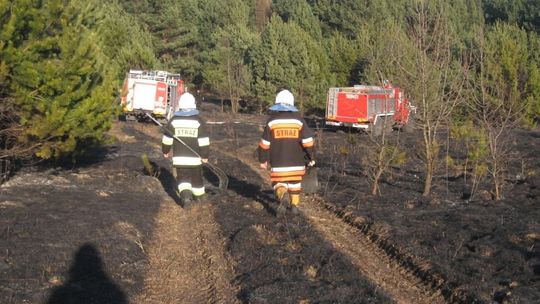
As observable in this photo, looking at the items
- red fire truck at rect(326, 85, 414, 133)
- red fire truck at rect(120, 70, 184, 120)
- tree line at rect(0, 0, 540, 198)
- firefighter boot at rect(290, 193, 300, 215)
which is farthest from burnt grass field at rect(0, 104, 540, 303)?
red fire truck at rect(120, 70, 184, 120)

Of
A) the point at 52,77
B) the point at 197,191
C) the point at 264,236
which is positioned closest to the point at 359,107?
the point at 197,191

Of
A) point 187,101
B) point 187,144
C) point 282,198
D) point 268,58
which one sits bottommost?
point 282,198

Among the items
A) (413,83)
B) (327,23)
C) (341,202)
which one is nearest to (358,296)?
(341,202)

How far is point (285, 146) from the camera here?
337 inches

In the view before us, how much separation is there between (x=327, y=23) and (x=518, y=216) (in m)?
49.7

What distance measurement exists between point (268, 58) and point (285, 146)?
29216 mm

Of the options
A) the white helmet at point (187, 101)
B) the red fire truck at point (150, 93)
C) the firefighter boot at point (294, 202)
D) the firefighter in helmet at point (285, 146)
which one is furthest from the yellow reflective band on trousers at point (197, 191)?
the red fire truck at point (150, 93)

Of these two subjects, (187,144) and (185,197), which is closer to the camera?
(187,144)

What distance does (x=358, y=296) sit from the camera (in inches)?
210

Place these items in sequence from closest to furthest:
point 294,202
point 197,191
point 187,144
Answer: point 294,202
point 187,144
point 197,191

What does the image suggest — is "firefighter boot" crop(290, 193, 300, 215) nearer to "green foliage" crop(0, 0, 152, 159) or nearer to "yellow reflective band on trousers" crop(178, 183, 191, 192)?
"yellow reflective band on trousers" crop(178, 183, 191, 192)

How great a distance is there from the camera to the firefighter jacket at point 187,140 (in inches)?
377

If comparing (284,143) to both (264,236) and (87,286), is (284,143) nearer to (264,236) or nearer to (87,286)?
(264,236)

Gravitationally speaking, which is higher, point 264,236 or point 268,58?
point 268,58
